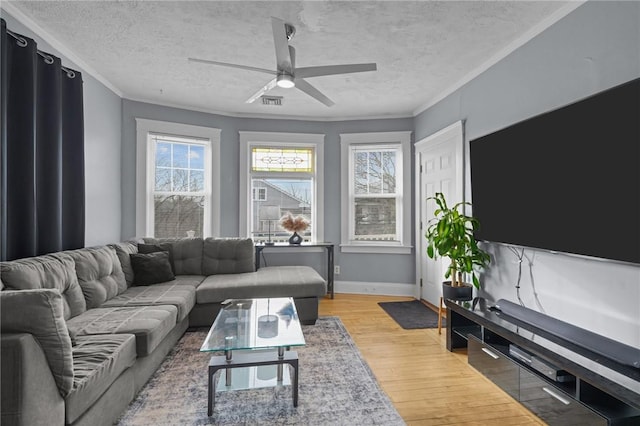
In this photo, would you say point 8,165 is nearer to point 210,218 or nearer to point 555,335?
point 210,218

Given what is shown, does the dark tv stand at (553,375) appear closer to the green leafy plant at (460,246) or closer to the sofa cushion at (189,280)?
the green leafy plant at (460,246)

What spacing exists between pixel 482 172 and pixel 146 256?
3.36m

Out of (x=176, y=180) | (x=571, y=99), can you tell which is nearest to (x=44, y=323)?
(x=571, y=99)

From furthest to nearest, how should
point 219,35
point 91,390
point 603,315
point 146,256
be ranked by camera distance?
1. point 146,256
2. point 219,35
3. point 603,315
4. point 91,390

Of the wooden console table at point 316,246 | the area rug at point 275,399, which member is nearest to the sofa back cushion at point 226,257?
the wooden console table at point 316,246

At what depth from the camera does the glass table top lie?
201 cm

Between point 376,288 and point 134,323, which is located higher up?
point 134,323

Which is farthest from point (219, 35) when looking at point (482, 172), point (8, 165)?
point (482, 172)

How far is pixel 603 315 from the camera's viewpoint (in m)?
2.02

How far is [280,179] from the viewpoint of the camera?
16.5ft

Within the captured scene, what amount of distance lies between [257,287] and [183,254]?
1074 millimetres

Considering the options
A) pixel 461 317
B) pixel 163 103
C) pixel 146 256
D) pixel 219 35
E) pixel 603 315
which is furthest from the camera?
pixel 163 103

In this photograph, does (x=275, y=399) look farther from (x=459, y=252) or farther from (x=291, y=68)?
(x=291, y=68)

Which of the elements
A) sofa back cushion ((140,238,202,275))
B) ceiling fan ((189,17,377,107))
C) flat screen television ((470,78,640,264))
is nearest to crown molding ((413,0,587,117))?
flat screen television ((470,78,640,264))
